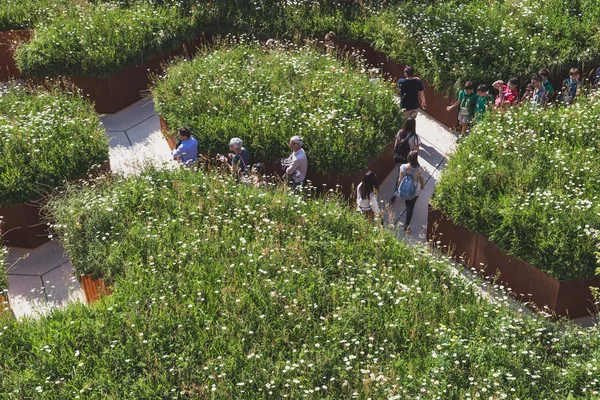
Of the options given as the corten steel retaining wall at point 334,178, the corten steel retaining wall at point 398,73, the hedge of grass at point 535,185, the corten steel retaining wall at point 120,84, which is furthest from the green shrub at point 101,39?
the hedge of grass at point 535,185

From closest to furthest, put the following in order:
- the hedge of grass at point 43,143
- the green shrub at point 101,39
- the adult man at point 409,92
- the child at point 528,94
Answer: the hedge of grass at point 43,143, the child at point 528,94, the adult man at point 409,92, the green shrub at point 101,39

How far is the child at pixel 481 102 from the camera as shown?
41.4 ft

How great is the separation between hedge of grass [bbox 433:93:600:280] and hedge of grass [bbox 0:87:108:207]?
5767mm

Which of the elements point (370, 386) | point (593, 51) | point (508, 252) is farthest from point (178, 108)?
point (593, 51)

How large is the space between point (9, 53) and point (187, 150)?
6.91m

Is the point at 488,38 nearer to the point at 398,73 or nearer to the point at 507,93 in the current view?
the point at 398,73

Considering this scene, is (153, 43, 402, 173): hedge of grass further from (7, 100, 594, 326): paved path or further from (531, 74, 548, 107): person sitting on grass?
(531, 74, 548, 107): person sitting on grass

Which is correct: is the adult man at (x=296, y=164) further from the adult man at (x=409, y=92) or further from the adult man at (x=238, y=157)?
the adult man at (x=409, y=92)

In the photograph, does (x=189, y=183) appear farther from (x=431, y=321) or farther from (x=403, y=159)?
(x=431, y=321)

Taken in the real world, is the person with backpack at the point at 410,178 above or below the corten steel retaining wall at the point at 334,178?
above

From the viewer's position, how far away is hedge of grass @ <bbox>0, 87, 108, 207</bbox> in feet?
36.1

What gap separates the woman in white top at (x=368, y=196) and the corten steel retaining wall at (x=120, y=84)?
6.16m

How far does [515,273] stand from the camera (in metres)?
9.88

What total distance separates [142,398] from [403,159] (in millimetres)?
6214
